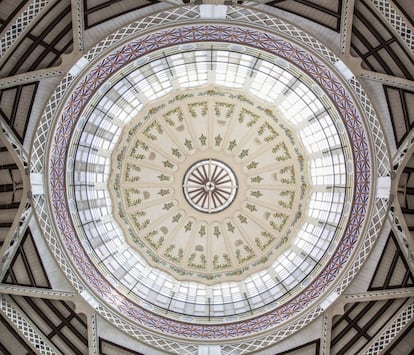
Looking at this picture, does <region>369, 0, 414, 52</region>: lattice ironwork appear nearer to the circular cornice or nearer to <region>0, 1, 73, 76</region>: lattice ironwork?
the circular cornice

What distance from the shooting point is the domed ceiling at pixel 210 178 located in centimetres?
1802

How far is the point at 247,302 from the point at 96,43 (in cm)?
1532

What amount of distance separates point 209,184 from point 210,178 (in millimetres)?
459

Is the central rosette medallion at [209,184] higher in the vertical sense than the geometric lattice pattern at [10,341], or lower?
higher

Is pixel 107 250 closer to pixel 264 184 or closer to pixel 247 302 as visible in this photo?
pixel 247 302

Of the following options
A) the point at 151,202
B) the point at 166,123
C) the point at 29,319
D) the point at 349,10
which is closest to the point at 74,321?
the point at 29,319

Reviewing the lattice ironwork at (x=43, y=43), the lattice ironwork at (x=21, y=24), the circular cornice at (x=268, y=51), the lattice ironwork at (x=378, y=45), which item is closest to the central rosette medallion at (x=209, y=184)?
the circular cornice at (x=268, y=51)

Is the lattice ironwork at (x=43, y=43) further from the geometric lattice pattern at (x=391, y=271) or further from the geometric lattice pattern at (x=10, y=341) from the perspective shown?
the geometric lattice pattern at (x=391, y=271)

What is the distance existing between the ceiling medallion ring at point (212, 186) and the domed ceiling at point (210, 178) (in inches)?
2.9

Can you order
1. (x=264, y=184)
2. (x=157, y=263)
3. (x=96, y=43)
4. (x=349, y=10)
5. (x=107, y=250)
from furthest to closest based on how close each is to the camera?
(x=264, y=184)
(x=157, y=263)
(x=107, y=250)
(x=96, y=43)
(x=349, y=10)

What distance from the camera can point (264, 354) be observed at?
1994 cm

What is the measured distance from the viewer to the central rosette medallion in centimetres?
2706

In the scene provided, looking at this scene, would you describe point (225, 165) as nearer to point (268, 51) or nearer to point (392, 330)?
point (268, 51)

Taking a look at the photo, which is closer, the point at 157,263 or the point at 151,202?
the point at 157,263
